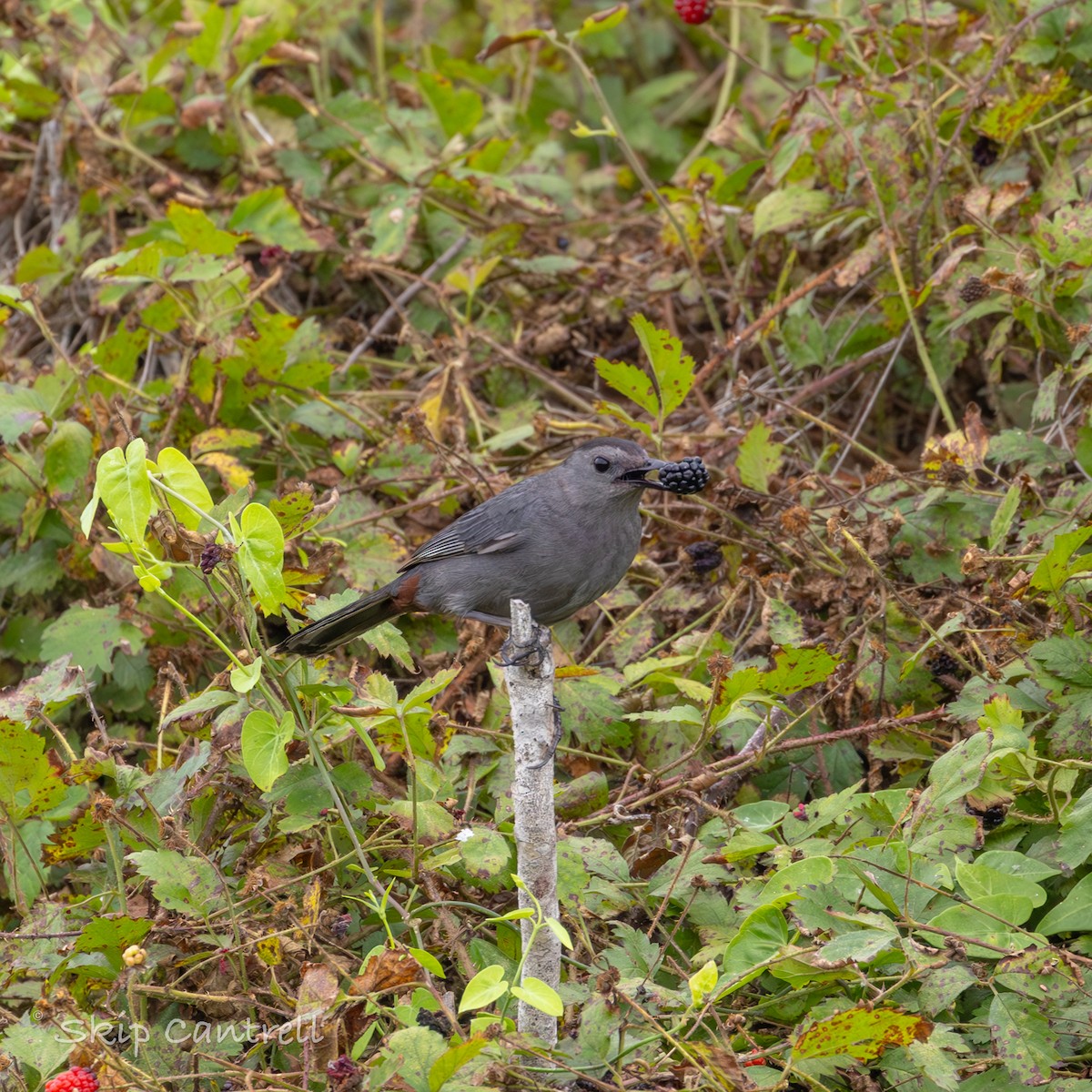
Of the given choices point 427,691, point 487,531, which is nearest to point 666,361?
point 487,531

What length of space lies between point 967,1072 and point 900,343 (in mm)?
3247

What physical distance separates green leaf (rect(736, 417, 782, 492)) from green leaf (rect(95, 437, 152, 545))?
2.44 metres

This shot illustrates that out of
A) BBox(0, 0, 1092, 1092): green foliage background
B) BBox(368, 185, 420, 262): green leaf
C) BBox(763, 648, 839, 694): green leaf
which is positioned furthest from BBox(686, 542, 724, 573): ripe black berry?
BBox(368, 185, 420, 262): green leaf

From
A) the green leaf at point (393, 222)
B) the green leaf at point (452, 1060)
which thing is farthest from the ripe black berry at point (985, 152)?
the green leaf at point (452, 1060)

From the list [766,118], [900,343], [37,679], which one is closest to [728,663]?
[37,679]

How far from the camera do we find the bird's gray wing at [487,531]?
491 centimetres

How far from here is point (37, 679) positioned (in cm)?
406

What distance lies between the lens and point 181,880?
11.8 ft

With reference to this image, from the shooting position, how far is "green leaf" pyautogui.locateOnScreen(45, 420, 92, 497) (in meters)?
5.21

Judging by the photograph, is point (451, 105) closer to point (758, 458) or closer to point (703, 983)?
point (758, 458)

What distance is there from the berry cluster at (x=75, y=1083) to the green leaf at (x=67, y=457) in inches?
109

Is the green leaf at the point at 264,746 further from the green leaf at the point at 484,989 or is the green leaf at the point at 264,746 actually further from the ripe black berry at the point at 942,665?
the ripe black berry at the point at 942,665

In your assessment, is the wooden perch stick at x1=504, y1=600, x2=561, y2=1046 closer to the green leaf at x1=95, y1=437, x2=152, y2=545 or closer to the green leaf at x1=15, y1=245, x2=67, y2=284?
the green leaf at x1=95, y1=437, x2=152, y2=545

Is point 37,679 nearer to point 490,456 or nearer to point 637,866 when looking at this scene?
point 637,866
